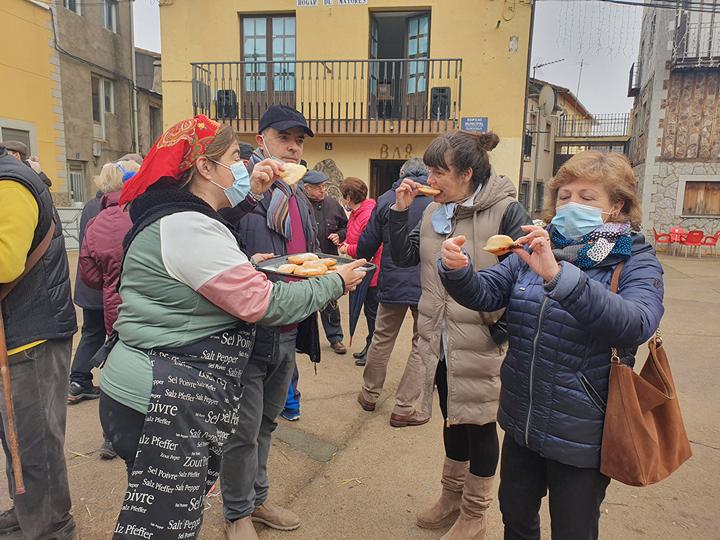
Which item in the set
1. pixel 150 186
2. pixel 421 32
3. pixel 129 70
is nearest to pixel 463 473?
pixel 150 186

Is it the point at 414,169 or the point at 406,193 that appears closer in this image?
the point at 406,193

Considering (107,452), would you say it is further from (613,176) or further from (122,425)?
(613,176)

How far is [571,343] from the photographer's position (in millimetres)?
1839

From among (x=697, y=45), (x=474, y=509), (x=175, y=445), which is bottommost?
(x=474, y=509)

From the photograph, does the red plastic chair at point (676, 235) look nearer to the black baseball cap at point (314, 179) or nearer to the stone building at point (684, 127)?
the stone building at point (684, 127)

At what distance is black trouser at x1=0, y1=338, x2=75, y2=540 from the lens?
2.27 metres

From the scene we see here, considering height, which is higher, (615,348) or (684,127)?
(684,127)

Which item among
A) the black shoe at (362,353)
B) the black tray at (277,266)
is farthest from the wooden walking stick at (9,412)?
the black shoe at (362,353)

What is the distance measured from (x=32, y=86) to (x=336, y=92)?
8875 mm

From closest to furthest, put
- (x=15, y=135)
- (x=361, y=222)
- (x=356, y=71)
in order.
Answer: (x=361, y=222) → (x=356, y=71) → (x=15, y=135)

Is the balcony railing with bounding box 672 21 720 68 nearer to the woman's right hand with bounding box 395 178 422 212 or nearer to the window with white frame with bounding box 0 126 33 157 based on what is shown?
the woman's right hand with bounding box 395 178 422 212

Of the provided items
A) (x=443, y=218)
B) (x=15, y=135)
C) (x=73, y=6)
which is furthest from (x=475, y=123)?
(x=73, y=6)

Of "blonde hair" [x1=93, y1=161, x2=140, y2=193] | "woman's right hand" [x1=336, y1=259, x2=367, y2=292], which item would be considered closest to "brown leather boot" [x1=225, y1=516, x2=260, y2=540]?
"woman's right hand" [x1=336, y1=259, x2=367, y2=292]

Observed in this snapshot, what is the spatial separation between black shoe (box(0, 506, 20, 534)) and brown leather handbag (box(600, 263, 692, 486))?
9.05ft
